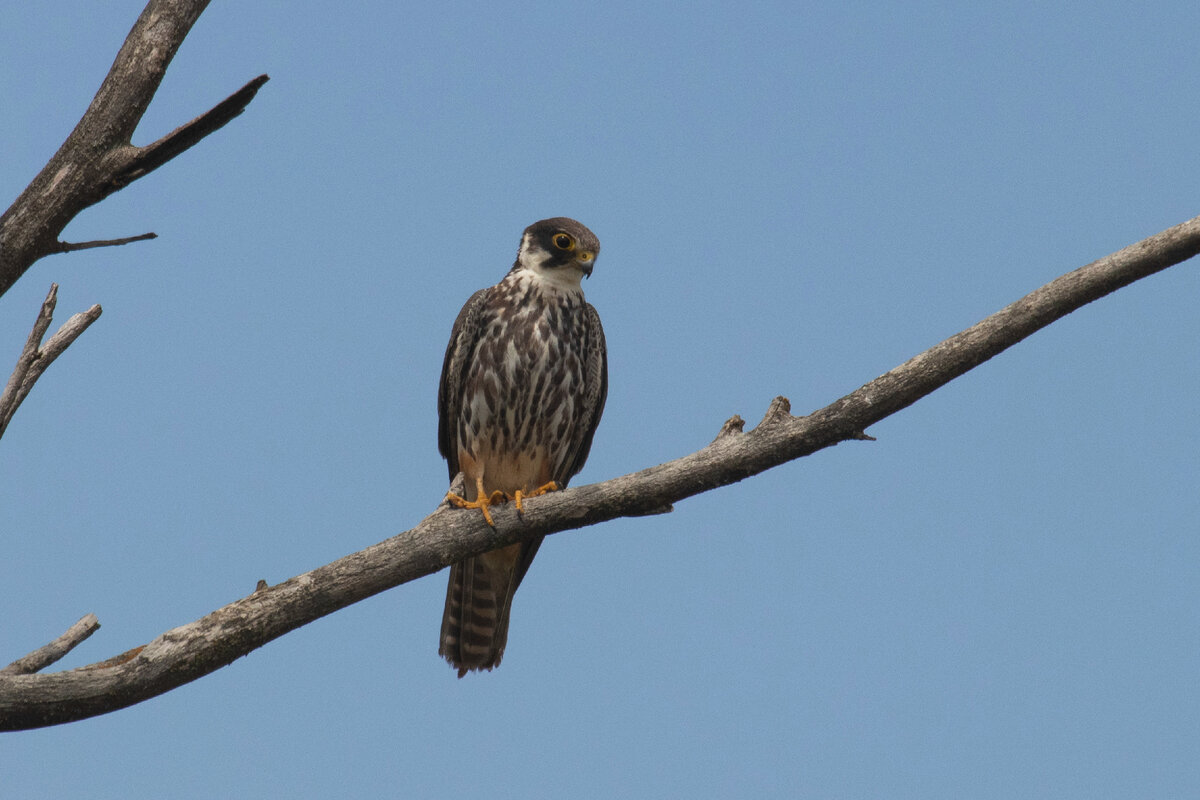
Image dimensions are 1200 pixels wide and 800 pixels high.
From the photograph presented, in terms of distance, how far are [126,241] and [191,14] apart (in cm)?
72

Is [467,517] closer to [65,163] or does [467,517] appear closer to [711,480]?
[711,480]

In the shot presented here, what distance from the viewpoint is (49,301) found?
351 centimetres

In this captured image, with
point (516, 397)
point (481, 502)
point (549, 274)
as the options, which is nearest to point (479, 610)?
point (516, 397)

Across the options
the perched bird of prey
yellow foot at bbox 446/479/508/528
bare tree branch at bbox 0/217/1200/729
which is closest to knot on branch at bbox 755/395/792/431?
bare tree branch at bbox 0/217/1200/729

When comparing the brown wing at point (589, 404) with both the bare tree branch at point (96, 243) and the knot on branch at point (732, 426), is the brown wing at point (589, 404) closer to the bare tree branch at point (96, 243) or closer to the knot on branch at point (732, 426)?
the knot on branch at point (732, 426)

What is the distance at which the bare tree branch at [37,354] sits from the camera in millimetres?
3426

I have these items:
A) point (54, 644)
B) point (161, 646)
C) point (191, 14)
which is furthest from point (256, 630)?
point (191, 14)

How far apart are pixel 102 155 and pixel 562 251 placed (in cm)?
259

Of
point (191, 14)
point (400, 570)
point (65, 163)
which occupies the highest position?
point (191, 14)

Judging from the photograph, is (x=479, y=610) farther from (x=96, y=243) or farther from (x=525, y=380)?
(x=96, y=243)

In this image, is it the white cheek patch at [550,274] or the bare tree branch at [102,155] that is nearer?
the bare tree branch at [102,155]

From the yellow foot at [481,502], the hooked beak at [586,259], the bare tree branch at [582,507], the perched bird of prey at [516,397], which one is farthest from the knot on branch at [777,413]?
the hooked beak at [586,259]

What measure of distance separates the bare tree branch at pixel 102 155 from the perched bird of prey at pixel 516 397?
7.31ft

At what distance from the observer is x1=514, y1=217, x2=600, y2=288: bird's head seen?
5.53 m
